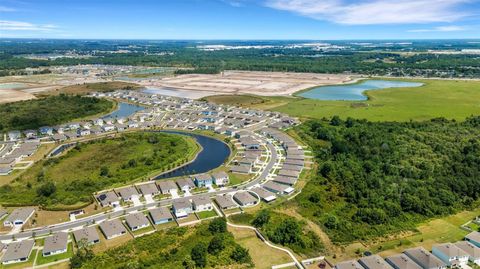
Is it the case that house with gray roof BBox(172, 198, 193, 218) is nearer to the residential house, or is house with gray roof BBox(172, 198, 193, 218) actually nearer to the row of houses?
the residential house

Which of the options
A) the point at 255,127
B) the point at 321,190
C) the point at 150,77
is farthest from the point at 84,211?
the point at 150,77

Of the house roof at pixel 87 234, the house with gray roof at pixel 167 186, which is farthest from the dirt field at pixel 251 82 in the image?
the house roof at pixel 87 234

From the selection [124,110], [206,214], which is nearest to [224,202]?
[206,214]

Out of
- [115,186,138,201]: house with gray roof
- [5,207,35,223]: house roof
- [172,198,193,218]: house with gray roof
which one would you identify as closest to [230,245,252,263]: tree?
[172,198,193,218]: house with gray roof

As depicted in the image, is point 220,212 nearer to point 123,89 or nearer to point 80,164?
point 80,164

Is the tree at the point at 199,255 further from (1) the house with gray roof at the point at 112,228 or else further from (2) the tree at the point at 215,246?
(1) the house with gray roof at the point at 112,228

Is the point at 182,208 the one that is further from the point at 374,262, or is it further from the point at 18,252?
the point at 374,262
